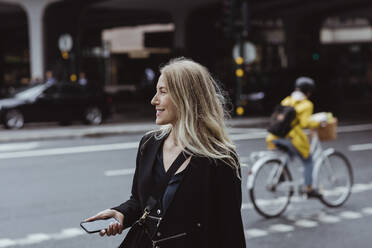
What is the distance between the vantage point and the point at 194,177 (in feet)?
8.09

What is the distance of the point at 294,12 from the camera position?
36469mm

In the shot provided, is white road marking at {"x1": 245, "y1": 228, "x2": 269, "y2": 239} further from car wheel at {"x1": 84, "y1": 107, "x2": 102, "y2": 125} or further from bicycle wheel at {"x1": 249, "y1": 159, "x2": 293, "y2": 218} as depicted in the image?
car wheel at {"x1": 84, "y1": 107, "x2": 102, "y2": 125}

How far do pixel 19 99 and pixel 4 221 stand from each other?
480 inches

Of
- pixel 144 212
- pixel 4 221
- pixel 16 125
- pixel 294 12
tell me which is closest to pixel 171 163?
pixel 144 212

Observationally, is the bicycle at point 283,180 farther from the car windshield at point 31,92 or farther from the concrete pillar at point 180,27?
the concrete pillar at point 180,27

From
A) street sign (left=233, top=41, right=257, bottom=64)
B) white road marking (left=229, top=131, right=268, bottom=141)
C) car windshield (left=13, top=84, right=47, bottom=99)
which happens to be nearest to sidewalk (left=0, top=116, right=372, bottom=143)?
car windshield (left=13, top=84, right=47, bottom=99)

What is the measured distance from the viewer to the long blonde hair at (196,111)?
248 cm

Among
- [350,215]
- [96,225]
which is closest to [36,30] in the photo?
[350,215]

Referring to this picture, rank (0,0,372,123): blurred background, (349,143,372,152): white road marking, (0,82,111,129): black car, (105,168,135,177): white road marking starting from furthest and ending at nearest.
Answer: (0,0,372,123): blurred background < (0,82,111,129): black car < (349,143,372,152): white road marking < (105,168,135,177): white road marking

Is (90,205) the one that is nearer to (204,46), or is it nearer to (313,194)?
(313,194)

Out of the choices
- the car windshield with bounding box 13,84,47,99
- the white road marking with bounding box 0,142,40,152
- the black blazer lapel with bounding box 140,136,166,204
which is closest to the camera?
the black blazer lapel with bounding box 140,136,166,204

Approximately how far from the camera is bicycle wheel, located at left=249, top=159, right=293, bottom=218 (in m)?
6.68

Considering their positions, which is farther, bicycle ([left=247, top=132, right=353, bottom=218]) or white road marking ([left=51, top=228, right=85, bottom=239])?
bicycle ([left=247, top=132, right=353, bottom=218])

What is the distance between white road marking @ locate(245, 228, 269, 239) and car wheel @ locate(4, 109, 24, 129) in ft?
43.4
